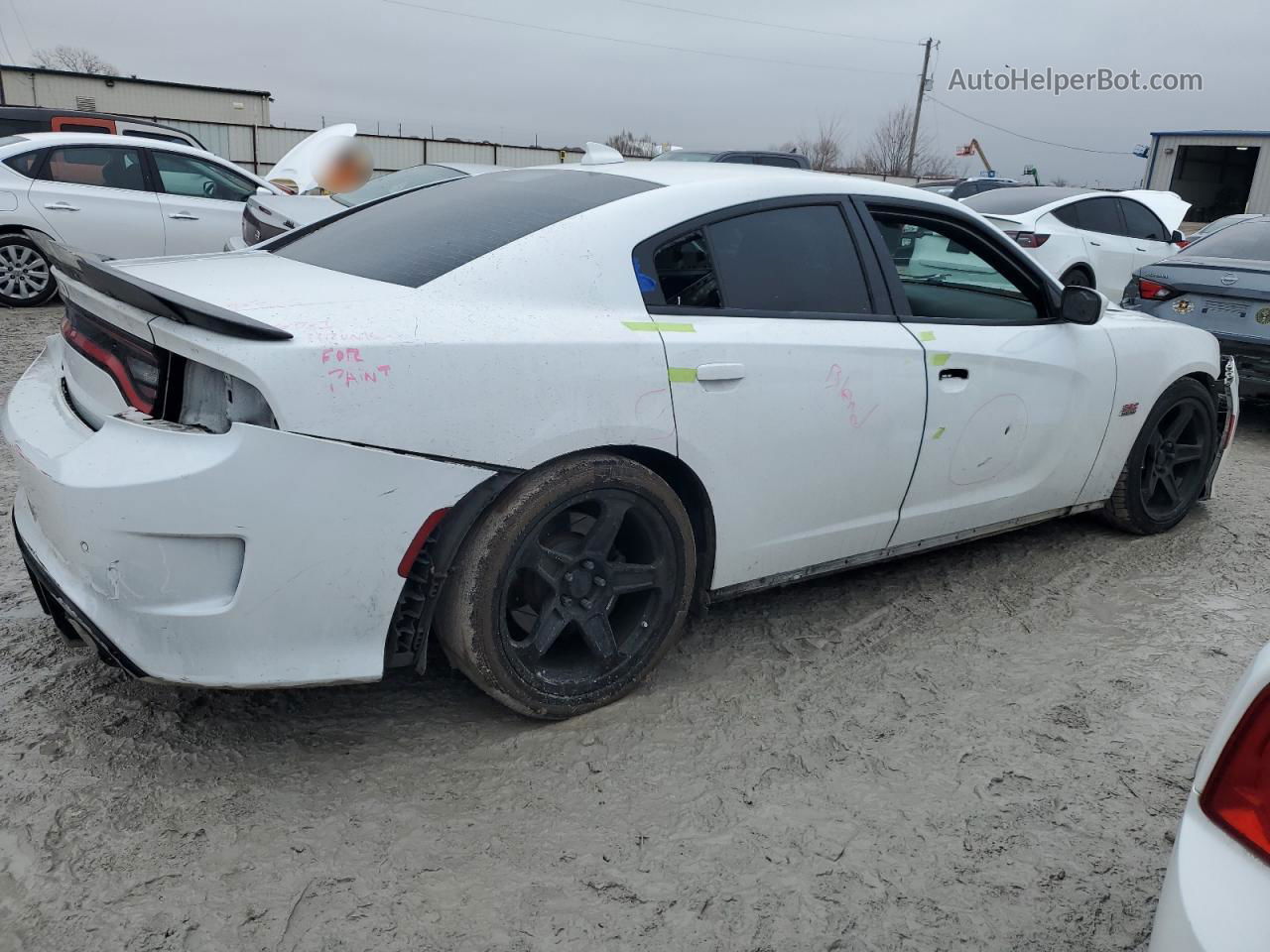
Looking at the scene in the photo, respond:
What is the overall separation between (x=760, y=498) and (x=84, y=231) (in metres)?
8.00

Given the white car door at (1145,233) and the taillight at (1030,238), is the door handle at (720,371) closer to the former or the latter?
the taillight at (1030,238)

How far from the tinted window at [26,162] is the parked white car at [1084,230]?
28.6 feet

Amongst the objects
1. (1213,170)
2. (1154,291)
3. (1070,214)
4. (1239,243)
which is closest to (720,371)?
(1154,291)

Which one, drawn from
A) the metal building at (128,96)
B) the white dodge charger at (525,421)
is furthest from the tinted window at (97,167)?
the metal building at (128,96)

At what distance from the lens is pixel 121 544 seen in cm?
223

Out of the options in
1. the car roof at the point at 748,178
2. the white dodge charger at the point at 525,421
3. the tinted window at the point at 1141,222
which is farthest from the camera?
the tinted window at the point at 1141,222

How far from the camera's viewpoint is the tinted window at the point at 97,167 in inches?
345

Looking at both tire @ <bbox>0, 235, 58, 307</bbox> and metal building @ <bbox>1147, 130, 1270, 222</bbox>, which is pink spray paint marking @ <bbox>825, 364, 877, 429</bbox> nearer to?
tire @ <bbox>0, 235, 58, 307</bbox>

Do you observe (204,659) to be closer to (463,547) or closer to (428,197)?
(463,547)

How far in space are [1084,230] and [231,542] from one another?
10.2 metres

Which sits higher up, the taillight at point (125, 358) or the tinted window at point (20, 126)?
the tinted window at point (20, 126)

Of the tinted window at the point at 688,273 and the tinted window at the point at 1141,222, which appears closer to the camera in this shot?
the tinted window at the point at 688,273

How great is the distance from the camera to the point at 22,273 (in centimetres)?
855

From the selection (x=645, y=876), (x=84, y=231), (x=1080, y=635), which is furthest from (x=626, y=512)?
(x=84, y=231)
